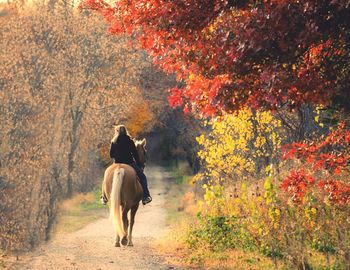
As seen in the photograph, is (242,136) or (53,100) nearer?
(242,136)

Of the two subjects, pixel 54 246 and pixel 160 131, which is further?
pixel 160 131

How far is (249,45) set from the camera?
29.6ft

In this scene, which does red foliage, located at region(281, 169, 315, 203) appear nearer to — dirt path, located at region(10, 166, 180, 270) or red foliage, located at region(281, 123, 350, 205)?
red foliage, located at region(281, 123, 350, 205)

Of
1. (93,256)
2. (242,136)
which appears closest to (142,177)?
(93,256)

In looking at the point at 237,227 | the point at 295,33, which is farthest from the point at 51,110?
the point at 295,33

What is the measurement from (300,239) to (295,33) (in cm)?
407

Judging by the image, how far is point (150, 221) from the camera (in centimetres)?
2956

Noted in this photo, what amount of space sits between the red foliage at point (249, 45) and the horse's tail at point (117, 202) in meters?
5.43

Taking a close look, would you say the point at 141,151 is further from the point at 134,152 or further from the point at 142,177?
the point at 142,177

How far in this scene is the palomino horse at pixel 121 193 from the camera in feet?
51.3

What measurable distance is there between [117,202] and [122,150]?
65.4 inches

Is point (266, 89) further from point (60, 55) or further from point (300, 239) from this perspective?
point (60, 55)

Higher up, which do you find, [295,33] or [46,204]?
[295,33]

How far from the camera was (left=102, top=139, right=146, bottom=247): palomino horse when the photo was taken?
1565cm
